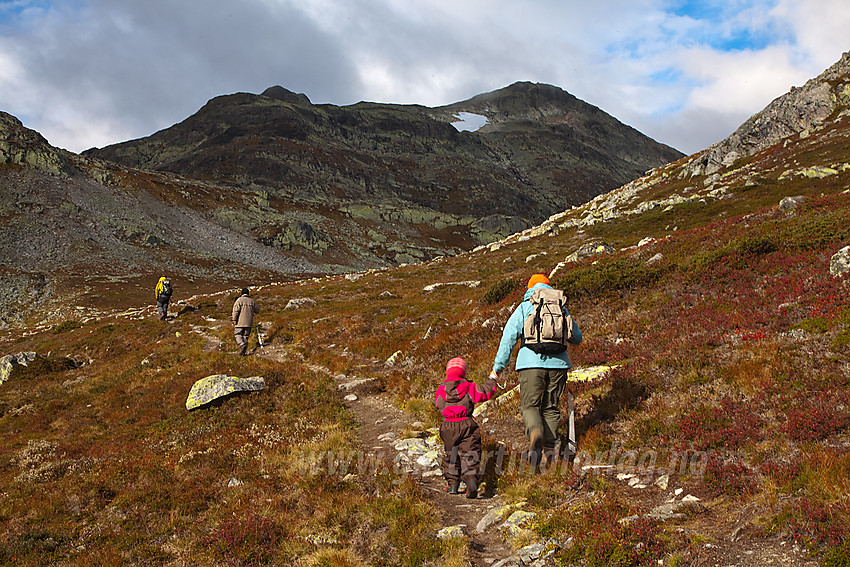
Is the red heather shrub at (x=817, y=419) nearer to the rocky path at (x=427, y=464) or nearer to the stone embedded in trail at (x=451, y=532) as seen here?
the rocky path at (x=427, y=464)

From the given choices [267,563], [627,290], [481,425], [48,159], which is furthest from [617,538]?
[48,159]

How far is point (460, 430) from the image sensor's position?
7504 mm

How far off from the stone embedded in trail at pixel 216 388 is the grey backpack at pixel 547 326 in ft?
32.6

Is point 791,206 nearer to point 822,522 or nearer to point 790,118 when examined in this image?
point 822,522

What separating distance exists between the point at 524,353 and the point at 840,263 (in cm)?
907

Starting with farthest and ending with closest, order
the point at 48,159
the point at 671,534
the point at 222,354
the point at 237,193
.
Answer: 1. the point at 237,193
2. the point at 48,159
3. the point at 222,354
4. the point at 671,534

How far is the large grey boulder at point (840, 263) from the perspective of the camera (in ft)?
33.8

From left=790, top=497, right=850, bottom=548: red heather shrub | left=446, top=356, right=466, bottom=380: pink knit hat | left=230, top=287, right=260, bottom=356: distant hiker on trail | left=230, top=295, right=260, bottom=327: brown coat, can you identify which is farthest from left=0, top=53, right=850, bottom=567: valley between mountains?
left=446, top=356, right=466, bottom=380: pink knit hat

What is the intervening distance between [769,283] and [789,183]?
3890cm

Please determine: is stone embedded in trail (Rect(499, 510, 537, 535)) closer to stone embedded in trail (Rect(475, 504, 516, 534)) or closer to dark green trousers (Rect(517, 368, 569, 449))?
stone embedded in trail (Rect(475, 504, 516, 534))

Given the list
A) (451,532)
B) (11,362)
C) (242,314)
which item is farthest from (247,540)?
(11,362)

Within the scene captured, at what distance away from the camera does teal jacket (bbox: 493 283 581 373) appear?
7332 millimetres

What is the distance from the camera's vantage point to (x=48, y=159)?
103m

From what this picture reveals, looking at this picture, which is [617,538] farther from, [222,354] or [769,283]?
[222,354]
